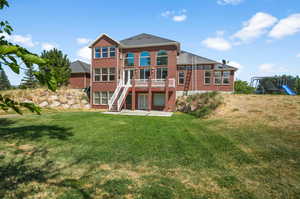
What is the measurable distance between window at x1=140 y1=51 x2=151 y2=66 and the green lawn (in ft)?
43.9

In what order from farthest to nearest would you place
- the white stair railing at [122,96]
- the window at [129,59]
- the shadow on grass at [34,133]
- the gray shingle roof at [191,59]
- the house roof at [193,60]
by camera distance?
the gray shingle roof at [191,59]
the window at [129,59]
the house roof at [193,60]
the white stair railing at [122,96]
the shadow on grass at [34,133]

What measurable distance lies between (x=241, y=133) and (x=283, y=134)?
64.9 inches

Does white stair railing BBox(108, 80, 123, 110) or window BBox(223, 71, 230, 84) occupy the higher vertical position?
window BBox(223, 71, 230, 84)

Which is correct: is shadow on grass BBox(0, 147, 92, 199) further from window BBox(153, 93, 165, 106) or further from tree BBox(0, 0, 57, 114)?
window BBox(153, 93, 165, 106)

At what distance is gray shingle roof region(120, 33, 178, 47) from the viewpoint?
754 inches

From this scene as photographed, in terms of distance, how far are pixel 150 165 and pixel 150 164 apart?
0.06 m

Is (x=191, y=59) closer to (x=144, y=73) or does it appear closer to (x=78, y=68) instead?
(x=144, y=73)

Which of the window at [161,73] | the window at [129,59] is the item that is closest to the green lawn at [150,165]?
the window at [161,73]

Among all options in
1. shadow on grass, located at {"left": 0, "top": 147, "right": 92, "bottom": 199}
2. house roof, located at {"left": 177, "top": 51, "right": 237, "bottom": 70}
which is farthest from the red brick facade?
shadow on grass, located at {"left": 0, "top": 147, "right": 92, "bottom": 199}

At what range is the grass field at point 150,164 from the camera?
3.45 metres

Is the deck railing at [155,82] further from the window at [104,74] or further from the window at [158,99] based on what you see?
the window at [104,74]

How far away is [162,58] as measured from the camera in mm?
19219

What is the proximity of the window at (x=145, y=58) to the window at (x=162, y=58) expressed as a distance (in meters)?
1.15

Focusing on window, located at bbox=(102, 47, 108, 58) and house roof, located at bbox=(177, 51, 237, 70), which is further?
window, located at bbox=(102, 47, 108, 58)
